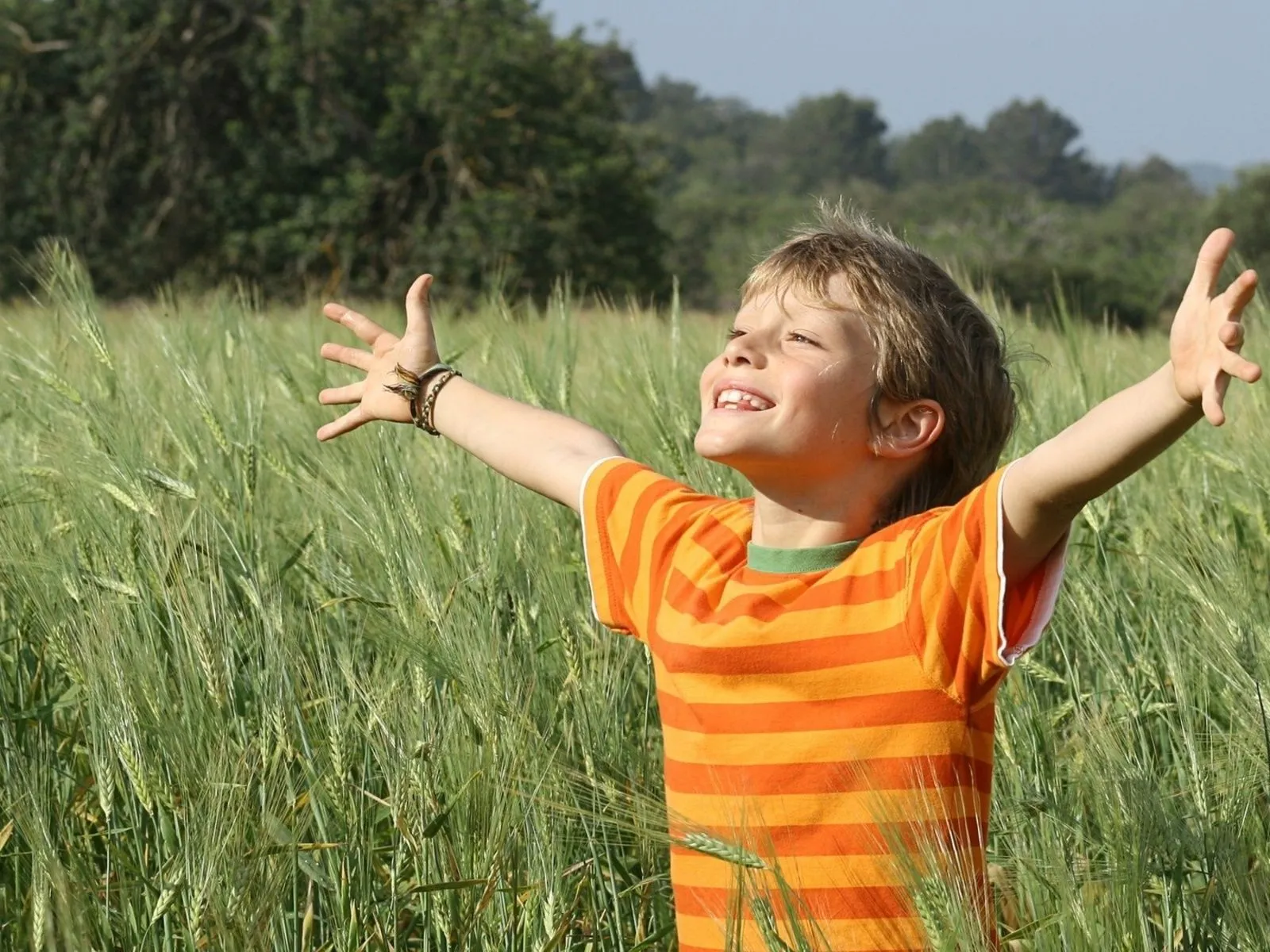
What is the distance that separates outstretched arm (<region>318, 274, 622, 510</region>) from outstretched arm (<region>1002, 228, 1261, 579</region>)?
0.56 metres

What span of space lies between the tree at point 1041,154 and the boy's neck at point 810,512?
82511 mm

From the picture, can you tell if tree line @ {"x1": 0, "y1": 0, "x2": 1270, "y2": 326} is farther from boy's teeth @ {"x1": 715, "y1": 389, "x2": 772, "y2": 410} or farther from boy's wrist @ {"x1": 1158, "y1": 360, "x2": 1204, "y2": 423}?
boy's wrist @ {"x1": 1158, "y1": 360, "x2": 1204, "y2": 423}

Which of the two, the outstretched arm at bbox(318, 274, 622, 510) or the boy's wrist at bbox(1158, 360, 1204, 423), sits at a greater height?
the outstretched arm at bbox(318, 274, 622, 510)

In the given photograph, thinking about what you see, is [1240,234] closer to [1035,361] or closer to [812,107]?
[1035,361]

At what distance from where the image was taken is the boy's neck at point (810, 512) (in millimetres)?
1609

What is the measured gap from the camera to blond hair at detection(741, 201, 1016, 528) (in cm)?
163

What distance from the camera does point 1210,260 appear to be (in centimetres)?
120

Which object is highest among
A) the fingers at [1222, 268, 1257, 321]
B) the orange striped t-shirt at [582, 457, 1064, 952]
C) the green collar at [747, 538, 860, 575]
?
the fingers at [1222, 268, 1257, 321]

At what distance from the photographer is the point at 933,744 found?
147cm

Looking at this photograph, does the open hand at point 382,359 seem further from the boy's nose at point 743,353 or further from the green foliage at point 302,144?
the green foliage at point 302,144

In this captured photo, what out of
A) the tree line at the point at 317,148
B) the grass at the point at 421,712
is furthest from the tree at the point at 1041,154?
the grass at the point at 421,712

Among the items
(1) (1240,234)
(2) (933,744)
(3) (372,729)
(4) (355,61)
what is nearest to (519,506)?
(3) (372,729)

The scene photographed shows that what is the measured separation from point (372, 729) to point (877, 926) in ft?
1.85

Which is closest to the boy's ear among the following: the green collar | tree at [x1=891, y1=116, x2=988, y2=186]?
the green collar
